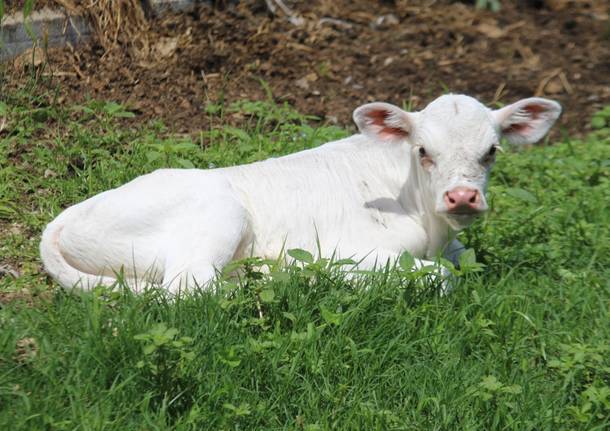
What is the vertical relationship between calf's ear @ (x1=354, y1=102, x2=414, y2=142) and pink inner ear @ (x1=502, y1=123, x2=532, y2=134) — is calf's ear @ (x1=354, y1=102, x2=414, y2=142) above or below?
above

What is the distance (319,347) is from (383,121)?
167 centimetres

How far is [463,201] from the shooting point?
5.15 metres

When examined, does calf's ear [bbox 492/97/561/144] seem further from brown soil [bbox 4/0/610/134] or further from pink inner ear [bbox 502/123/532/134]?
brown soil [bbox 4/0/610/134]

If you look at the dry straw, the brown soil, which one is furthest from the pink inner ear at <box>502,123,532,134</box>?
the dry straw

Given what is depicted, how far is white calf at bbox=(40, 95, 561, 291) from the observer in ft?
17.0

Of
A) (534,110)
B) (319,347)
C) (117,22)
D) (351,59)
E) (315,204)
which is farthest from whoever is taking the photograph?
(351,59)

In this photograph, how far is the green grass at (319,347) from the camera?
13.3 feet

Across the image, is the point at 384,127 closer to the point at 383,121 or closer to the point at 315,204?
the point at 383,121

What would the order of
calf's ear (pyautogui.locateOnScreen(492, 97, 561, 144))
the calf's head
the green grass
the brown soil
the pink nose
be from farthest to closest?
the brown soil < calf's ear (pyautogui.locateOnScreen(492, 97, 561, 144)) < the calf's head < the pink nose < the green grass

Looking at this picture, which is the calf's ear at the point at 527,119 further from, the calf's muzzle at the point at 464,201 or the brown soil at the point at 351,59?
the brown soil at the point at 351,59

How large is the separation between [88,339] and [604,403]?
7.40ft

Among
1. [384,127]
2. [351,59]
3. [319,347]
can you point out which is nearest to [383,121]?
[384,127]

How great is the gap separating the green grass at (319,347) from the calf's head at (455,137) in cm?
46

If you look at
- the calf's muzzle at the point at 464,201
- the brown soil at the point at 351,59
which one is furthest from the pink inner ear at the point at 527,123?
the brown soil at the point at 351,59
